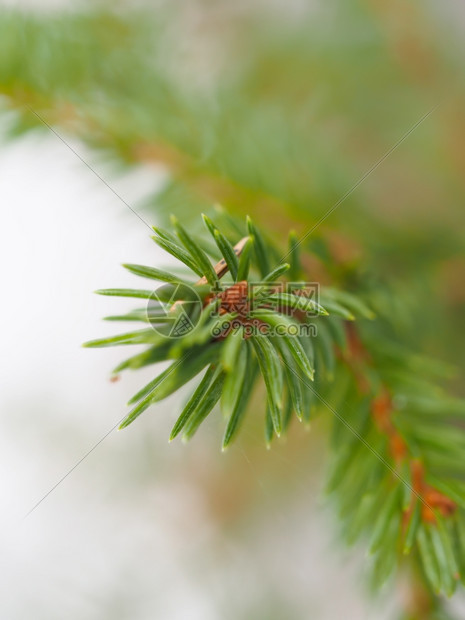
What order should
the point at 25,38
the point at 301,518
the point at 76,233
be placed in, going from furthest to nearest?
1. the point at 76,233
2. the point at 301,518
3. the point at 25,38

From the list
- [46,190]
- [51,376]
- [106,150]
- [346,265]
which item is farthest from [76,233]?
[346,265]

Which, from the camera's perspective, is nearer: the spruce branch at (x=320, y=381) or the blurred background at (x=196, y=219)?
the spruce branch at (x=320, y=381)

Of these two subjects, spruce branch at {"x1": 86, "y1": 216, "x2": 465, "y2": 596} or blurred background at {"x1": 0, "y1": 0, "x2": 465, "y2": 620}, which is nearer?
spruce branch at {"x1": 86, "y1": 216, "x2": 465, "y2": 596}

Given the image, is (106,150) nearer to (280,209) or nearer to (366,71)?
(280,209)

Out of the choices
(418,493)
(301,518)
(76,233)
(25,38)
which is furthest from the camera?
(76,233)

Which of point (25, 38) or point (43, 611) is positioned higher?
point (25, 38)

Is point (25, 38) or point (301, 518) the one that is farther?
point (301, 518)

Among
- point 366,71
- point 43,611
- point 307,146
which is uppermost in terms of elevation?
point 366,71
